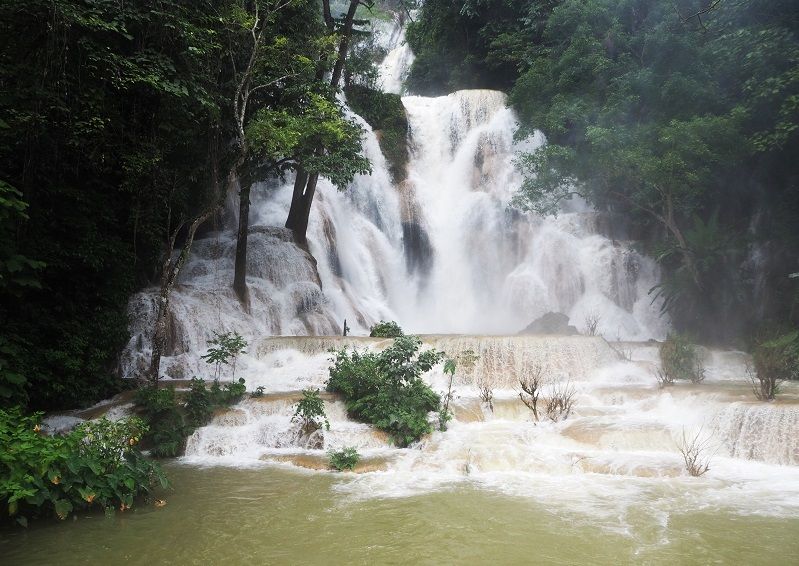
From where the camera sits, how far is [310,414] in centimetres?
917

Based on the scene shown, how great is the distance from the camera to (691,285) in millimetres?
16188

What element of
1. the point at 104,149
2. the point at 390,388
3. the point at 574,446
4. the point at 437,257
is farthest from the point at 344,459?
the point at 437,257

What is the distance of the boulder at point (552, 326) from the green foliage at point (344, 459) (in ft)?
30.2

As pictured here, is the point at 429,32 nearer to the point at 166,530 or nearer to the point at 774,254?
the point at 774,254

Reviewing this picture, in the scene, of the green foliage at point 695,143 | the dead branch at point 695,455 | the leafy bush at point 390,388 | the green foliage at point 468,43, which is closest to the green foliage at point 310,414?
the leafy bush at point 390,388

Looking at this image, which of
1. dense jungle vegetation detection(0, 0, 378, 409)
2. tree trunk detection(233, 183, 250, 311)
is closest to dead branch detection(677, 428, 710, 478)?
dense jungle vegetation detection(0, 0, 378, 409)

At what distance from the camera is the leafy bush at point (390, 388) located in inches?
365

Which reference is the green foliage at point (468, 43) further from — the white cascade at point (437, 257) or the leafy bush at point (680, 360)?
the leafy bush at point (680, 360)

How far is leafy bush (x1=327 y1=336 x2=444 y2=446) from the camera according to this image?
9.26 meters

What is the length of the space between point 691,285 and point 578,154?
5.32 meters

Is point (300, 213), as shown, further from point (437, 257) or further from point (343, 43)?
point (437, 257)

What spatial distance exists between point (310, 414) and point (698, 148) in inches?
492

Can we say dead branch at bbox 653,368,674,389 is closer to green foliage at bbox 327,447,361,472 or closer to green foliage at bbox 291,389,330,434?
green foliage at bbox 327,447,361,472

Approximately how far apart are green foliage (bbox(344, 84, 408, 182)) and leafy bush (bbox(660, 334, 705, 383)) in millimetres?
13783
